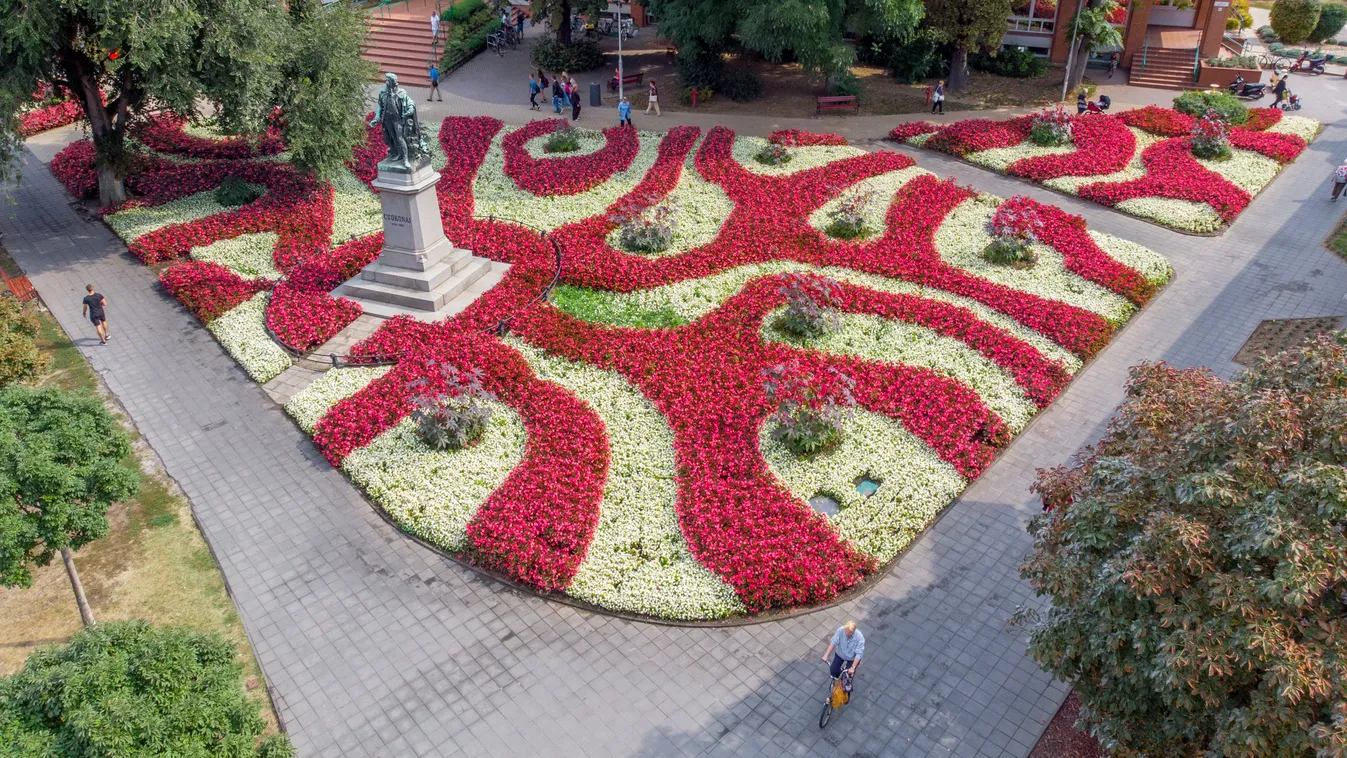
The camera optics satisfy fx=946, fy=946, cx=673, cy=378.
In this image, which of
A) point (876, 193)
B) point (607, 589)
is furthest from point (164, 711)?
point (876, 193)

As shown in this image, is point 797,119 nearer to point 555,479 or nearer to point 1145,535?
point 555,479

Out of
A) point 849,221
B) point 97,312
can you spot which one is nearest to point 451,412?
point 97,312

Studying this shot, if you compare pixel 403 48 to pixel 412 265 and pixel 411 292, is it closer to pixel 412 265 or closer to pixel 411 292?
pixel 412 265

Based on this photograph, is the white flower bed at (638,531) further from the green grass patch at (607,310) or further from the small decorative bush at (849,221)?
the small decorative bush at (849,221)

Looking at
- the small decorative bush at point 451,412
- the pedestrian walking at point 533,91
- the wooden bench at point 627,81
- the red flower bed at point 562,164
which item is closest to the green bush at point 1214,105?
the red flower bed at point 562,164

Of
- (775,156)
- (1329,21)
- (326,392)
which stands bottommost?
(326,392)

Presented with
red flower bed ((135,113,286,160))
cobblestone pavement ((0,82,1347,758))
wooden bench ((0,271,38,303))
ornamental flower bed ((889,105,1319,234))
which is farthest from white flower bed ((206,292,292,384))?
ornamental flower bed ((889,105,1319,234))
